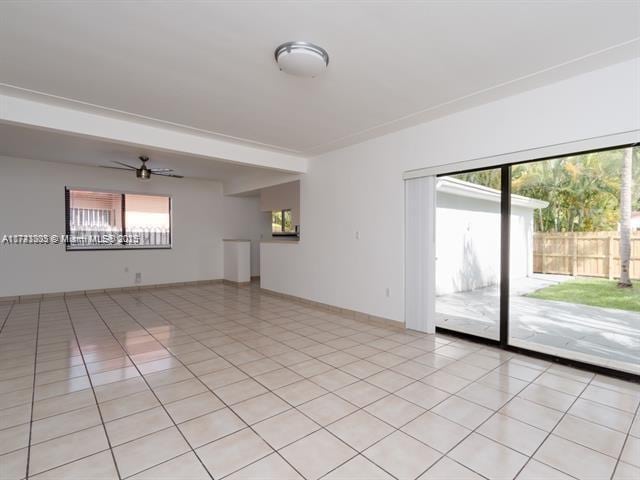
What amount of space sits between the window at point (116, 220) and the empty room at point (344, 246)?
0.29 metres

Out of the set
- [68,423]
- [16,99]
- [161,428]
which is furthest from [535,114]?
[16,99]

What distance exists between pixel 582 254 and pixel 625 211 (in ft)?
2.54

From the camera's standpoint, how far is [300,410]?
2.25m

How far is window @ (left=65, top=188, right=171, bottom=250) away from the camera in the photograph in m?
6.50

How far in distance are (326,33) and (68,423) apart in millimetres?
3126

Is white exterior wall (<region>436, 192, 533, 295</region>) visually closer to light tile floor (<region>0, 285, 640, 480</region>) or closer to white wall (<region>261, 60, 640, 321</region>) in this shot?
white wall (<region>261, 60, 640, 321</region>)

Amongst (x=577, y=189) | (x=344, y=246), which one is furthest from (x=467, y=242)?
(x=344, y=246)

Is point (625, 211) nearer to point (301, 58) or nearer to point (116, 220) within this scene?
point (301, 58)

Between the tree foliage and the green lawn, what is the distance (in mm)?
781

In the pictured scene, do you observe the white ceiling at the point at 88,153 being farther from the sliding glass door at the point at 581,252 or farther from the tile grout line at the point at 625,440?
the tile grout line at the point at 625,440

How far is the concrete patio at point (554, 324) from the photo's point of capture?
3.36m

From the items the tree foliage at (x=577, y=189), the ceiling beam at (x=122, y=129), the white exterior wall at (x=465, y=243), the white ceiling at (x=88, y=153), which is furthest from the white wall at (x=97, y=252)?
the tree foliage at (x=577, y=189)

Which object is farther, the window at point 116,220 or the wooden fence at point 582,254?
the window at point 116,220

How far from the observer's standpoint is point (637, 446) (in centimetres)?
189
